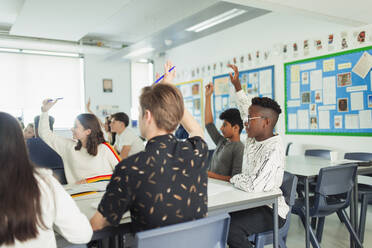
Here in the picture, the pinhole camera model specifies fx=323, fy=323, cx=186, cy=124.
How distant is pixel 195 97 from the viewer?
286 inches

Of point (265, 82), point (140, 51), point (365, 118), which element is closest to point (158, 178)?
point (365, 118)

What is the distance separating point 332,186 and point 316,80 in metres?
2.61

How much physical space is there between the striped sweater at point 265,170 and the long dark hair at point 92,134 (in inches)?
44.7

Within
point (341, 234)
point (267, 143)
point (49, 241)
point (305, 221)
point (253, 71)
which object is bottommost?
point (341, 234)

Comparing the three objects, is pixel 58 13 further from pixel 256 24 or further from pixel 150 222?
pixel 150 222

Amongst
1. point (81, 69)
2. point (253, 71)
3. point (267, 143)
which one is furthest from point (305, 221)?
point (81, 69)

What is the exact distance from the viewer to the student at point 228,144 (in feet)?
8.36

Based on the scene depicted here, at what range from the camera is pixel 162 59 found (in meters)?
8.54

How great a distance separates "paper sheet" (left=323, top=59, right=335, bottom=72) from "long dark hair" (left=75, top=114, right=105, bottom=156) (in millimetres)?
3403

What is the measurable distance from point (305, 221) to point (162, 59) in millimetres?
6735

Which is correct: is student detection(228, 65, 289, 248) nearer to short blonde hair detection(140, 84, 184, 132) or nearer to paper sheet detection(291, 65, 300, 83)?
short blonde hair detection(140, 84, 184, 132)

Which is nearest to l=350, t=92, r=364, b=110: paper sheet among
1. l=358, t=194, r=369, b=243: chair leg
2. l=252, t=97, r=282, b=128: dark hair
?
l=358, t=194, r=369, b=243: chair leg

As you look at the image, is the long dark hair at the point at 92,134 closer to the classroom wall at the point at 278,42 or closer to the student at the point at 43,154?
the student at the point at 43,154

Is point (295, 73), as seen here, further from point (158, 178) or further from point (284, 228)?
point (158, 178)
